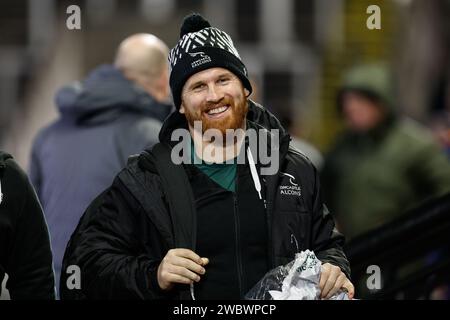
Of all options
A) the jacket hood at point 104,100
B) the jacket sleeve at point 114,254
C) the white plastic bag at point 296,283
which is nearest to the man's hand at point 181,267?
the jacket sleeve at point 114,254

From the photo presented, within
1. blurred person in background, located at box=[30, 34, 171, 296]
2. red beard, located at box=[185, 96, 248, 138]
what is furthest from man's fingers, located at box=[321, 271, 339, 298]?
blurred person in background, located at box=[30, 34, 171, 296]

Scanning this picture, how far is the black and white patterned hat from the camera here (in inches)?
193

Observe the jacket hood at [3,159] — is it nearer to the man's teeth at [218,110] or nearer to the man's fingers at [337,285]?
the man's teeth at [218,110]

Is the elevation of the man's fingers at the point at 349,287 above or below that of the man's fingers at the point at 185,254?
below

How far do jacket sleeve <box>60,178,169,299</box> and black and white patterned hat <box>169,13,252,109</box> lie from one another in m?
0.46

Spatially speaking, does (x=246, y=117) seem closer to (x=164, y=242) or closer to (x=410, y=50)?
(x=164, y=242)

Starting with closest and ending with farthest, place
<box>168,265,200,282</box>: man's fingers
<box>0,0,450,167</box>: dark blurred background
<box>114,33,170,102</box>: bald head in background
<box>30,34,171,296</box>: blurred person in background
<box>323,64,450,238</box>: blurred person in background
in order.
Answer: <box>168,265,200,282</box>: man's fingers → <box>30,34,171,296</box>: blurred person in background → <box>114,33,170,102</box>: bald head in background → <box>323,64,450,238</box>: blurred person in background → <box>0,0,450,167</box>: dark blurred background

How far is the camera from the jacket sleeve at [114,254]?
15.3ft

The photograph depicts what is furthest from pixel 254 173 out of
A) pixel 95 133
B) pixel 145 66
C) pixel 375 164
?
pixel 375 164

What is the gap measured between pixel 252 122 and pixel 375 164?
4696mm

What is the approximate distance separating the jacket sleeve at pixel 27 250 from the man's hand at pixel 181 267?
2.26 ft

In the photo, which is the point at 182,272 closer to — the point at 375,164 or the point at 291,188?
the point at 291,188

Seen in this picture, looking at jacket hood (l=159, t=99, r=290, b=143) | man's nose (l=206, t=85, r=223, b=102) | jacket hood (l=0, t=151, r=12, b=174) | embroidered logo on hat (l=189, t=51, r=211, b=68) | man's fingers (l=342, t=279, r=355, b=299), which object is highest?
embroidered logo on hat (l=189, t=51, r=211, b=68)

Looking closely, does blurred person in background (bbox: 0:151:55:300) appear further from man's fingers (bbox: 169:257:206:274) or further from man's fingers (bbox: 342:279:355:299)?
man's fingers (bbox: 342:279:355:299)
